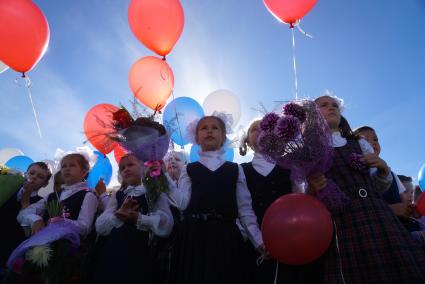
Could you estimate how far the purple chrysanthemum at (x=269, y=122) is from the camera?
1931mm

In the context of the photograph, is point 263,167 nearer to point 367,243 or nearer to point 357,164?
point 357,164

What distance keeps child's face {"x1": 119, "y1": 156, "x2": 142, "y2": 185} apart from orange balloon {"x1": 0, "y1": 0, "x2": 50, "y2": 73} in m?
1.65

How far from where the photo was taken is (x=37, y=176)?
3.38m

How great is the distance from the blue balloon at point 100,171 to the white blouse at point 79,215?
0.88m

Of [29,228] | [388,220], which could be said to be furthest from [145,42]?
[388,220]

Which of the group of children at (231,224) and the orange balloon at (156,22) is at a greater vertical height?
the orange balloon at (156,22)

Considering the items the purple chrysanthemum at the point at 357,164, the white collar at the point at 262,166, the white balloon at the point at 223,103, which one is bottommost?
the purple chrysanthemum at the point at 357,164

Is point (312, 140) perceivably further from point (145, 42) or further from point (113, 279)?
point (145, 42)

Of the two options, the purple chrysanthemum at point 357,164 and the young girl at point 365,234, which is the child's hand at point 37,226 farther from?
the purple chrysanthemum at point 357,164

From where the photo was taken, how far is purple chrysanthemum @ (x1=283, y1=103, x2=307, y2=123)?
1.90 metres

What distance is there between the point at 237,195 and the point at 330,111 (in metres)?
0.91

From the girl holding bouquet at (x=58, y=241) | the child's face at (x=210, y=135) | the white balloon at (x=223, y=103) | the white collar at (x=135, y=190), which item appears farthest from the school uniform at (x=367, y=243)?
the white balloon at (x=223, y=103)

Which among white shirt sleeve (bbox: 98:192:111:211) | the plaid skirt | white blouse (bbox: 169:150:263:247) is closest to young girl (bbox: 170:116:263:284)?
white blouse (bbox: 169:150:263:247)

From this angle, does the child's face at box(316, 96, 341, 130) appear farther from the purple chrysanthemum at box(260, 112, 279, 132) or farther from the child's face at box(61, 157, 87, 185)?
the child's face at box(61, 157, 87, 185)
